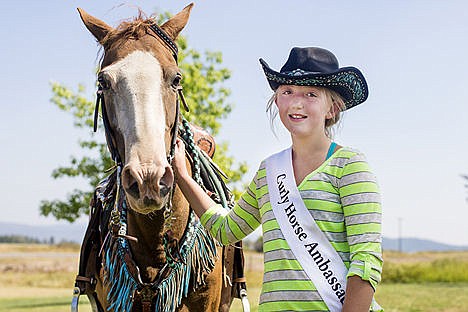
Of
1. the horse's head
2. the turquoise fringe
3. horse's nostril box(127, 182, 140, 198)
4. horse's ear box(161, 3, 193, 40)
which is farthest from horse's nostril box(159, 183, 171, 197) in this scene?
horse's ear box(161, 3, 193, 40)

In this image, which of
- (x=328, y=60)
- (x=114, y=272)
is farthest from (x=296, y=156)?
(x=114, y=272)

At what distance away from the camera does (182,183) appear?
12.1 ft

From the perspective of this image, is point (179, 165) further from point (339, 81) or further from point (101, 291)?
point (101, 291)

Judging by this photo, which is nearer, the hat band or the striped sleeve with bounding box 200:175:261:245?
the hat band

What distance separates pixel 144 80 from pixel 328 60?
95cm

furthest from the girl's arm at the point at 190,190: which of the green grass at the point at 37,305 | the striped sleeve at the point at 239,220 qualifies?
the green grass at the point at 37,305

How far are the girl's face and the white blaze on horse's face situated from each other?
0.64 m

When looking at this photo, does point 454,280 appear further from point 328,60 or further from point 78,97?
point 328,60

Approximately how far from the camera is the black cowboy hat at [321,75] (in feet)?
9.63

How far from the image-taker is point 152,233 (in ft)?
13.1

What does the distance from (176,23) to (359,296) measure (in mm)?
2160

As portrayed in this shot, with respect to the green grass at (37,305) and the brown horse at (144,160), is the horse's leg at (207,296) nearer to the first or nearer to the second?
the brown horse at (144,160)

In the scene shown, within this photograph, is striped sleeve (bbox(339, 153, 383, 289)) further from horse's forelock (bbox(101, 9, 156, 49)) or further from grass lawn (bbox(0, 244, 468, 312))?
grass lawn (bbox(0, 244, 468, 312))

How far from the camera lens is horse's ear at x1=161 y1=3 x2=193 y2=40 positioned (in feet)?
13.4
